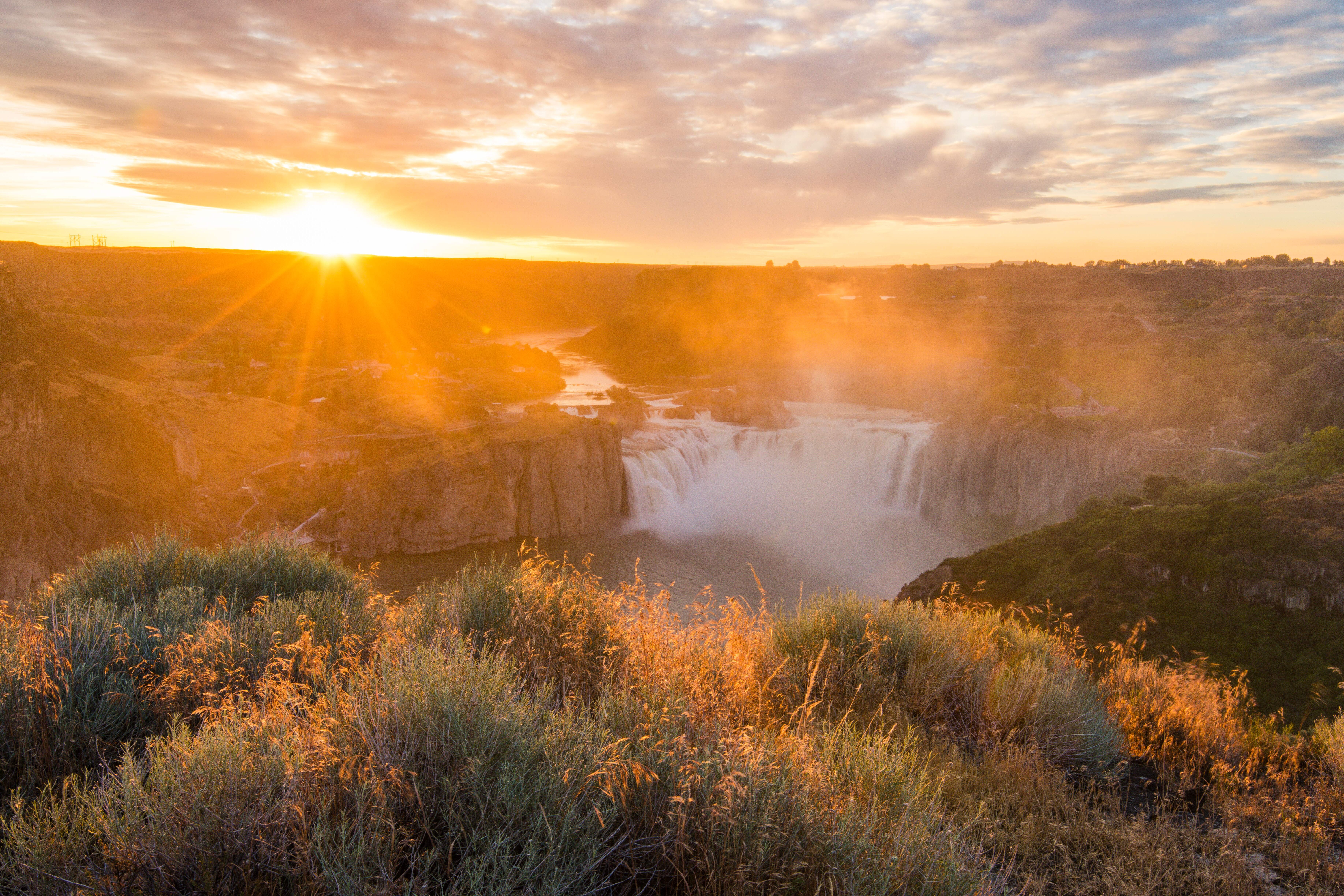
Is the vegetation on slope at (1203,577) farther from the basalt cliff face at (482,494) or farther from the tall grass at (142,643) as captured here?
the basalt cliff face at (482,494)

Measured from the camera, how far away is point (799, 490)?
30.8 m

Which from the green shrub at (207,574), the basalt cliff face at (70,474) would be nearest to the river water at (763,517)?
the basalt cliff face at (70,474)

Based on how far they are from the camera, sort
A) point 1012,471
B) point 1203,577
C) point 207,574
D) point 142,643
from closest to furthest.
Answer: point 142,643, point 207,574, point 1203,577, point 1012,471

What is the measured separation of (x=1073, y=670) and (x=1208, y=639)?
9.70 m

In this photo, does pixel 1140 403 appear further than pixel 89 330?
No

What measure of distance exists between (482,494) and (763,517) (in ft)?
37.5

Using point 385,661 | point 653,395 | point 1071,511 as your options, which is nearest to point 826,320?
point 653,395

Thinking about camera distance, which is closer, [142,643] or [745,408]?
[142,643]

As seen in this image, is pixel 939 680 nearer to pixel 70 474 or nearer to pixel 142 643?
pixel 142 643

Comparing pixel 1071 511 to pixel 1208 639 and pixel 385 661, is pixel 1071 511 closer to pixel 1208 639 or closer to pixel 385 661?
pixel 1208 639

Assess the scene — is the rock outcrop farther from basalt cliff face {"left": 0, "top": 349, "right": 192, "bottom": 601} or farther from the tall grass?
the tall grass

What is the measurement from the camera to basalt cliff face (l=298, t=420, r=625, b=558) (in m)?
24.1

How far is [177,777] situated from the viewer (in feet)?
7.50

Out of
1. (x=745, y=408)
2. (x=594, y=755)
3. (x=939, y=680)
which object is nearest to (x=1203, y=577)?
(x=939, y=680)
